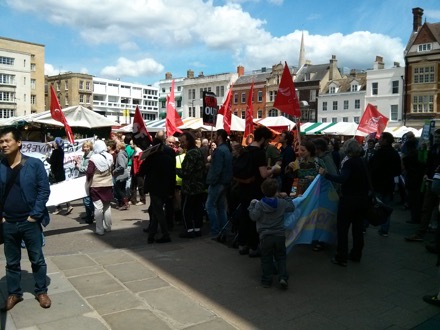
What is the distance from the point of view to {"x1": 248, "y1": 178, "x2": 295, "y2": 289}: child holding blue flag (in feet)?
16.3

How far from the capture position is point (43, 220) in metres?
4.55

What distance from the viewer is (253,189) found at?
6320 millimetres

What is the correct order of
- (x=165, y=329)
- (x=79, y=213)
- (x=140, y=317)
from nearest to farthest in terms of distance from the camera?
(x=165, y=329)
(x=140, y=317)
(x=79, y=213)

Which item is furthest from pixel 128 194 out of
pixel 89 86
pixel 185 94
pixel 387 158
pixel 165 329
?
pixel 89 86

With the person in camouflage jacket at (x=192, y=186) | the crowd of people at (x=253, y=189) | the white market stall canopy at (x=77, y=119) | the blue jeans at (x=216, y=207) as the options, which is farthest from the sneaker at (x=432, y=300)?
the white market stall canopy at (x=77, y=119)

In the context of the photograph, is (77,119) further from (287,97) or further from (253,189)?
(253,189)

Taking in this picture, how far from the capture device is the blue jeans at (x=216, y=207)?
729 centimetres

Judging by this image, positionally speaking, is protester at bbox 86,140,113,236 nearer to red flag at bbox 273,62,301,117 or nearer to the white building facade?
red flag at bbox 273,62,301,117

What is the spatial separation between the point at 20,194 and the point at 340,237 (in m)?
4.28

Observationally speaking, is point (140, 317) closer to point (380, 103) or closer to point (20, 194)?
point (20, 194)

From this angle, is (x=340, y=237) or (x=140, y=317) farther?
(x=340, y=237)

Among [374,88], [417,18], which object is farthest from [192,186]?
[417,18]

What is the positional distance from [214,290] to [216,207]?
269cm

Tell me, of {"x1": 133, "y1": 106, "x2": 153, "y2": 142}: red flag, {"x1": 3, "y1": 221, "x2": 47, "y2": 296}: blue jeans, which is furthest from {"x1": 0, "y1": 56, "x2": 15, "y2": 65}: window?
{"x1": 3, "y1": 221, "x2": 47, "y2": 296}: blue jeans
